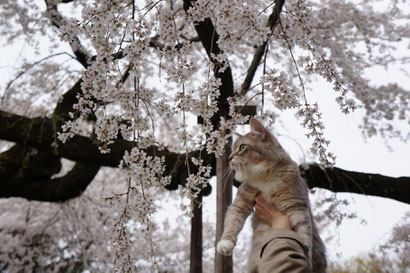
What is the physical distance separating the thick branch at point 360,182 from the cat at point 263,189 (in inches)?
78.3

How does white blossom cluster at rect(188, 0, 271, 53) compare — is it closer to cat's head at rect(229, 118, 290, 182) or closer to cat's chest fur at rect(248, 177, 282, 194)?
cat's head at rect(229, 118, 290, 182)

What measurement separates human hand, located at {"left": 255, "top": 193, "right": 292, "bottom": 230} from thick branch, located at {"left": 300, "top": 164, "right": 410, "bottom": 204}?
80.7 inches

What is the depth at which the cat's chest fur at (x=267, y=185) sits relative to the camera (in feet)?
6.64

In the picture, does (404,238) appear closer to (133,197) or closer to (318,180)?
(318,180)

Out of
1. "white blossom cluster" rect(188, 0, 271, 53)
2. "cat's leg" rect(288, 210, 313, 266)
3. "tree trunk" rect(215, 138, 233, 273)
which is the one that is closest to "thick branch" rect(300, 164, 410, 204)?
"tree trunk" rect(215, 138, 233, 273)

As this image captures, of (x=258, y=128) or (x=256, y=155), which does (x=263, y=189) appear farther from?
(x=258, y=128)

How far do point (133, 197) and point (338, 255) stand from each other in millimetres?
3381

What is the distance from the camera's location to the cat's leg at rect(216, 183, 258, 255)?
186 centimetres

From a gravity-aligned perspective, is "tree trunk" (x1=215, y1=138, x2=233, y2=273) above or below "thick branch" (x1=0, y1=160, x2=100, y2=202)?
below

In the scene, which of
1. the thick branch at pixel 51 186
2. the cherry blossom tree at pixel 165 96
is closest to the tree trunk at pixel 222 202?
the cherry blossom tree at pixel 165 96

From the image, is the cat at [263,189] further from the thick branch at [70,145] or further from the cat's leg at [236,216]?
the thick branch at [70,145]

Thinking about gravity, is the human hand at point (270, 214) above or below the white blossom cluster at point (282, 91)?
below

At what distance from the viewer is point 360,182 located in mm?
4078

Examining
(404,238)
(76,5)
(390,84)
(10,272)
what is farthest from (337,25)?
(10,272)
